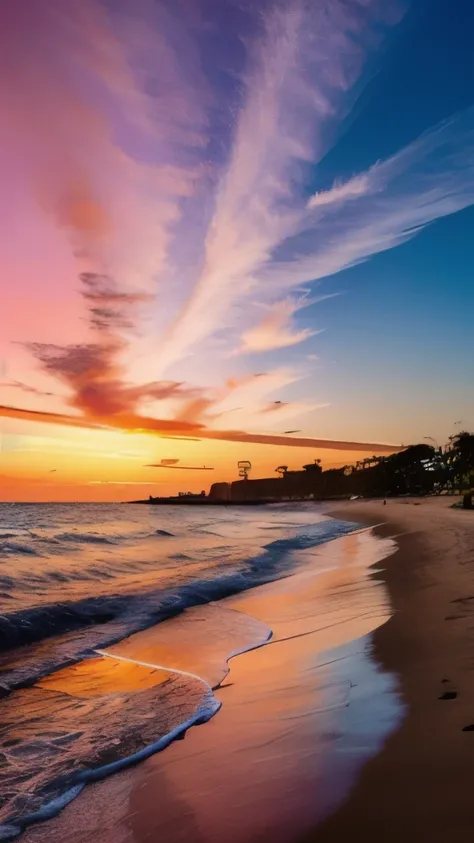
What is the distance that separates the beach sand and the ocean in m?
0.36

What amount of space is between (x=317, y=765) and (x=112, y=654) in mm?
5251

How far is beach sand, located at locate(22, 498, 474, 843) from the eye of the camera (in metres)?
3.01

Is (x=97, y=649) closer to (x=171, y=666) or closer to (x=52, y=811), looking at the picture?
(x=171, y=666)

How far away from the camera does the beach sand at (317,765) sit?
3012mm

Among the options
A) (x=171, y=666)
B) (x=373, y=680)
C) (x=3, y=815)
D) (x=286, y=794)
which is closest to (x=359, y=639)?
(x=373, y=680)

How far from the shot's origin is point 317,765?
12.3ft

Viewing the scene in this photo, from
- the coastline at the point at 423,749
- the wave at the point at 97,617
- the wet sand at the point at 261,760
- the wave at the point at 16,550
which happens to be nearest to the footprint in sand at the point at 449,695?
the coastline at the point at 423,749

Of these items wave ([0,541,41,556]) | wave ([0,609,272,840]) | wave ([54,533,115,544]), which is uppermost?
wave ([0,609,272,840])

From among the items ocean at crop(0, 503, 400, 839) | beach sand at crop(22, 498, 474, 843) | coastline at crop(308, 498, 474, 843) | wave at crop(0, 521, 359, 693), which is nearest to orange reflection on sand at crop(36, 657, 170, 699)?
ocean at crop(0, 503, 400, 839)

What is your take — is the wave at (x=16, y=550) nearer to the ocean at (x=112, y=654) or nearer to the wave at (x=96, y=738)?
the ocean at (x=112, y=654)

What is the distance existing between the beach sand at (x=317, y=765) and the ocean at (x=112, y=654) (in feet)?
1.18

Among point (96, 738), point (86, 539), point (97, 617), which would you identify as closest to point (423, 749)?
point (96, 738)

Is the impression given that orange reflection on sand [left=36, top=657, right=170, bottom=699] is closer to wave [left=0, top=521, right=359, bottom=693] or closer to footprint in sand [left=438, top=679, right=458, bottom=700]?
wave [left=0, top=521, right=359, bottom=693]

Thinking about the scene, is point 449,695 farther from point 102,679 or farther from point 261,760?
point 102,679
